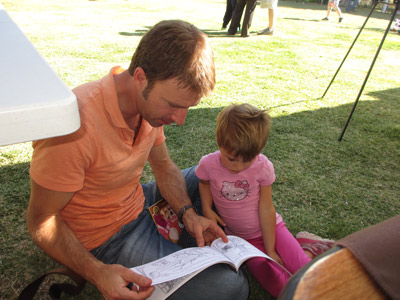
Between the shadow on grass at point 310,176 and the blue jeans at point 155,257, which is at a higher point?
the blue jeans at point 155,257

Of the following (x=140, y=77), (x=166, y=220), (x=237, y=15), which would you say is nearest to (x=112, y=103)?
(x=140, y=77)

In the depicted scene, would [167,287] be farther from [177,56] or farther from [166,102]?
[177,56]

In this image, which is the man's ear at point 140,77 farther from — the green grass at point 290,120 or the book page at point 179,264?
the green grass at point 290,120

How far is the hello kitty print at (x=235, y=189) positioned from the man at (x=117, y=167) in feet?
0.98

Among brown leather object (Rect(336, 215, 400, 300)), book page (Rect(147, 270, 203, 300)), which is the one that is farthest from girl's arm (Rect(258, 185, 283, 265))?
brown leather object (Rect(336, 215, 400, 300))

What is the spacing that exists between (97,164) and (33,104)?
0.80 m

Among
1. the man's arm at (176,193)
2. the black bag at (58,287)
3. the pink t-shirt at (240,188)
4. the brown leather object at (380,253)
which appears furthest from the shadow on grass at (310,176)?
the brown leather object at (380,253)

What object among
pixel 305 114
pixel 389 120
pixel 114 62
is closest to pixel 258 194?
pixel 305 114

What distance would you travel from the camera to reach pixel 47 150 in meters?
0.98

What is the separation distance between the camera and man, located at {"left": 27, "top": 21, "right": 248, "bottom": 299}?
1.02 metres

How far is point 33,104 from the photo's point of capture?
0.34 meters

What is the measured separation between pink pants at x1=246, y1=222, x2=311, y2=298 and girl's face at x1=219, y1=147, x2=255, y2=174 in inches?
15.1

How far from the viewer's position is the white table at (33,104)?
0.33m

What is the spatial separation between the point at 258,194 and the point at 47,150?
38.8 inches
